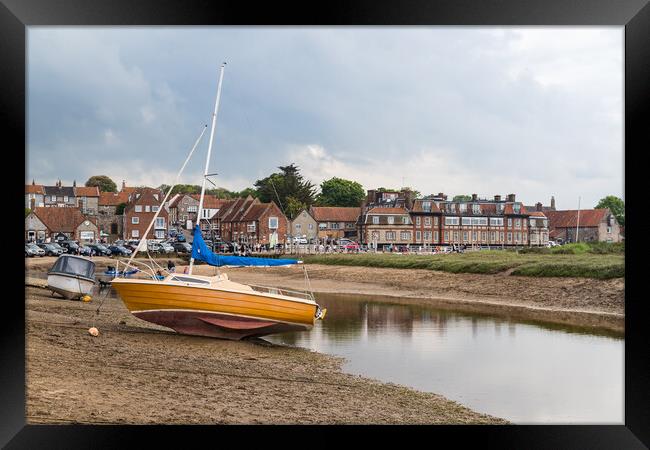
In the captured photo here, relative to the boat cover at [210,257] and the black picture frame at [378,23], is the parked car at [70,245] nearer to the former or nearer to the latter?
the boat cover at [210,257]

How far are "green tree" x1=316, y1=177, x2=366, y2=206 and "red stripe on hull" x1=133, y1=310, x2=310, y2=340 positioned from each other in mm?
9634

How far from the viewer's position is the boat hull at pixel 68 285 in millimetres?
14734

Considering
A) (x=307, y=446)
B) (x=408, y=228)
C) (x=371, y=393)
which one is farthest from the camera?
(x=408, y=228)

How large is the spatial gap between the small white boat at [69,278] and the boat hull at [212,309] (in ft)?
16.9

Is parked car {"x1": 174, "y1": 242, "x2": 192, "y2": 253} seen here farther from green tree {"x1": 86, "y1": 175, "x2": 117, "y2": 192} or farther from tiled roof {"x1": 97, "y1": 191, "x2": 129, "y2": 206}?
green tree {"x1": 86, "y1": 175, "x2": 117, "y2": 192}

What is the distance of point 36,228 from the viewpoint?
1922 centimetres

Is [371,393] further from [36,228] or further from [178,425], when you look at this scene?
[36,228]

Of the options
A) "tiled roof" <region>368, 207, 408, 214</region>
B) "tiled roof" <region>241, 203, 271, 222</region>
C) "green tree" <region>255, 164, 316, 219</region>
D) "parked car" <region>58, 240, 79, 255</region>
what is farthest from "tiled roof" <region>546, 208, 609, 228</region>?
"parked car" <region>58, 240, 79, 255</region>

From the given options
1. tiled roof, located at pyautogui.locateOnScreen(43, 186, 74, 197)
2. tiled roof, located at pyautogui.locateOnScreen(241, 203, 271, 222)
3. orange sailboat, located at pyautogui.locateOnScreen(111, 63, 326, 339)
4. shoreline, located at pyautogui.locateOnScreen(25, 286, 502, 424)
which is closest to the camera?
shoreline, located at pyautogui.locateOnScreen(25, 286, 502, 424)

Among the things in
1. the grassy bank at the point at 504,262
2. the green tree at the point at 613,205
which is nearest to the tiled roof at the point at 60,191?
the grassy bank at the point at 504,262

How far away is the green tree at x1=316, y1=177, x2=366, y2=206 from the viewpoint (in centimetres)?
2006

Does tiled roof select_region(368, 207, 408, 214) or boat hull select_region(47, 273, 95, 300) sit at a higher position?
tiled roof select_region(368, 207, 408, 214)
